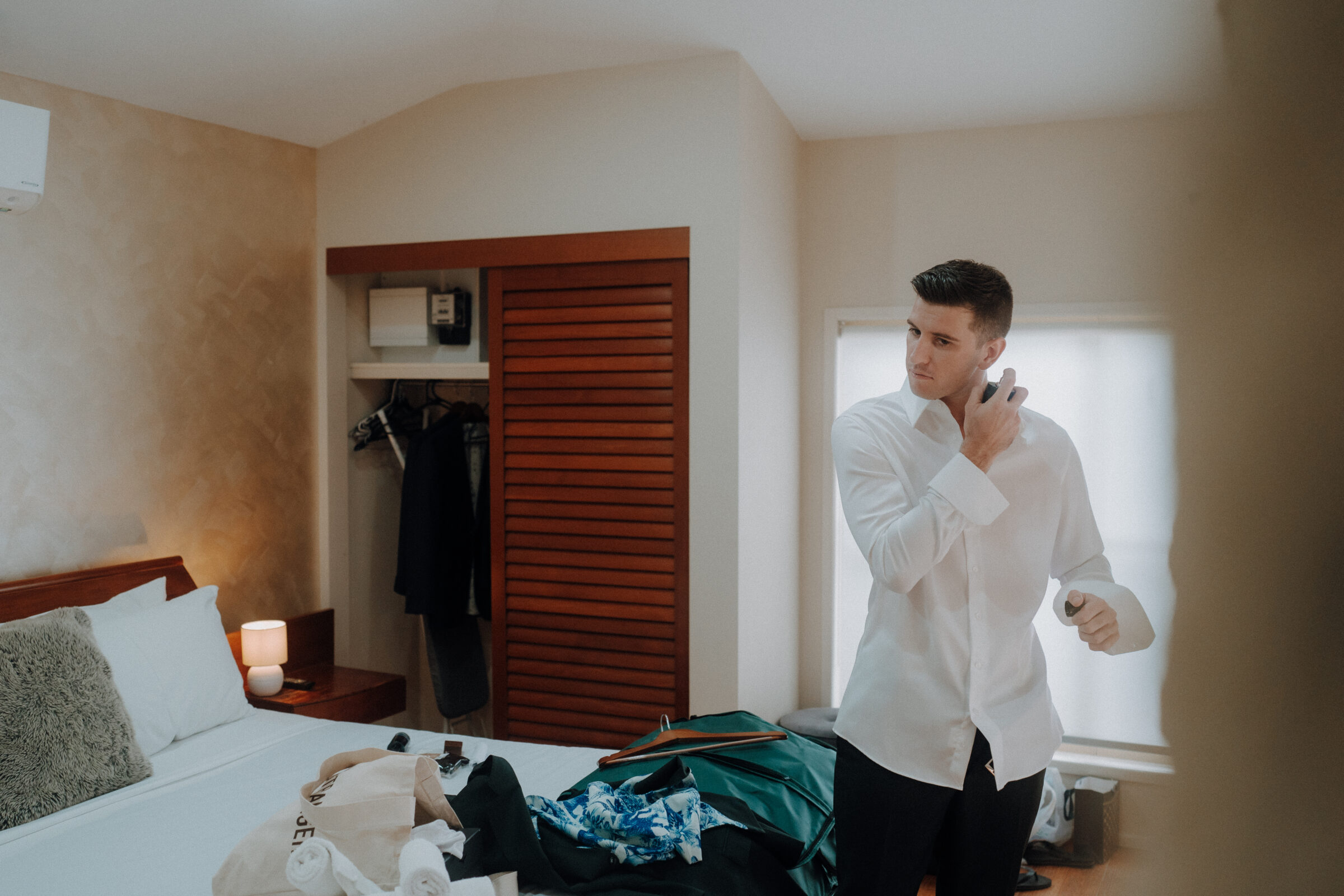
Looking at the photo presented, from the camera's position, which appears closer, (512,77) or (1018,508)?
(1018,508)

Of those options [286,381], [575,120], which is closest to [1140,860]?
[575,120]

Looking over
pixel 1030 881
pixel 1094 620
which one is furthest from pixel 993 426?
pixel 1030 881

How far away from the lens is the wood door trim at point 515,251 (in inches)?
108

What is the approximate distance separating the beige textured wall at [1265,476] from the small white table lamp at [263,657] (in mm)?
3067

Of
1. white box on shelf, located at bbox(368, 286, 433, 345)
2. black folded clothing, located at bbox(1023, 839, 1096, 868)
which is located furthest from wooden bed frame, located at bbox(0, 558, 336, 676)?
black folded clothing, located at bbox(1023, 839, 1096, 868)

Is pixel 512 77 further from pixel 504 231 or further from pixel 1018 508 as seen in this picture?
pixel 1018 508

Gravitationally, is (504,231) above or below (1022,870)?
above

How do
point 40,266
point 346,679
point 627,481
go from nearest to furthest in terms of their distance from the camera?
point 40,266 < point 627,481 < point 346,679

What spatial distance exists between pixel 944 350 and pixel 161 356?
2524 millimetres

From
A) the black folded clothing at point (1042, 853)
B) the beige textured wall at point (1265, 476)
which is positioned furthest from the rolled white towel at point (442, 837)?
the black folded clothing at point (1042, 853)

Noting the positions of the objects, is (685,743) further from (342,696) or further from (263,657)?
(263,657)

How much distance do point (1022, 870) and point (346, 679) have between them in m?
2.29

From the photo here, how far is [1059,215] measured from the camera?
2953 mm

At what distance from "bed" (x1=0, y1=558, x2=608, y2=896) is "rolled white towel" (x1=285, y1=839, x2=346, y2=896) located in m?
0.45
